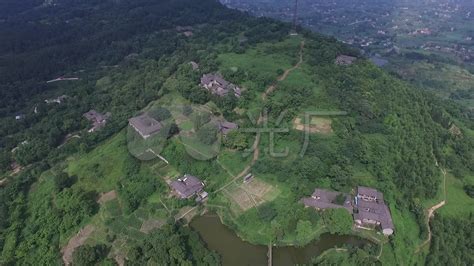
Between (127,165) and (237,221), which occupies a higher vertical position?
(127,165)

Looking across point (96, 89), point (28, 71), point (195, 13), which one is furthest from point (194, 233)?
point (195, 13)

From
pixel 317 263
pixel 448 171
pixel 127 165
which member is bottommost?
pixel 448 171

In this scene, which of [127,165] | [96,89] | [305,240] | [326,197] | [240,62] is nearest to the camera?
[305,240]

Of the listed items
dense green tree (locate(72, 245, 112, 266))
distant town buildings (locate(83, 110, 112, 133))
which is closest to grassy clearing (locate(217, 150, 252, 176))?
dense green tree (locate(72, 245, 112, 266))

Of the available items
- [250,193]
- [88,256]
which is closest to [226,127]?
[250,193]

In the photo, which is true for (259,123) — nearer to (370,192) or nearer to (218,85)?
(218,85)

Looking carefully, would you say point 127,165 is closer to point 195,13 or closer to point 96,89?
point 96,89
